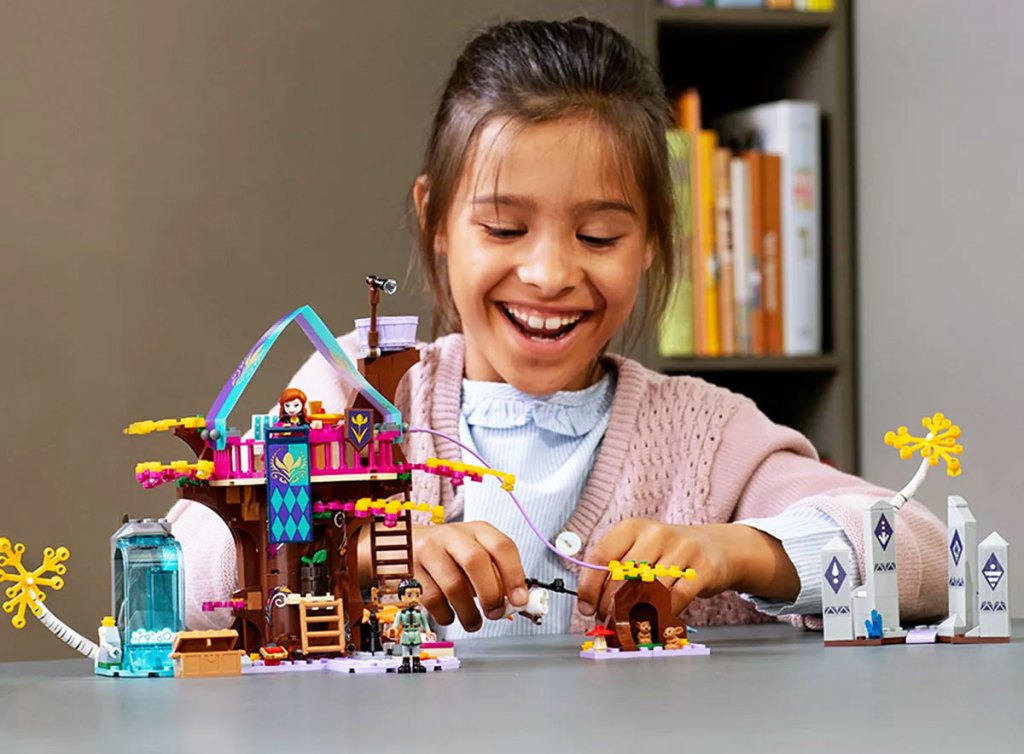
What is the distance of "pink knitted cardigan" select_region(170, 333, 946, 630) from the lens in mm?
1442

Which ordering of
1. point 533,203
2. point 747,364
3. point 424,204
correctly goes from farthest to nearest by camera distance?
point 747,364
point 424,204
point 533,203

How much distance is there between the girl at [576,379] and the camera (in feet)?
3.97

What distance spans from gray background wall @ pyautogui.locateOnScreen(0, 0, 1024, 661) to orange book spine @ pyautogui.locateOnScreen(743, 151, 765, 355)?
17 cm

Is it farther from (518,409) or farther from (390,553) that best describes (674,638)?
(518,409)

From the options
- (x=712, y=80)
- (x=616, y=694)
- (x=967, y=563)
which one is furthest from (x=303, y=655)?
(x=712, y=80)

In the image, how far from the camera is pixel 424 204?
149cm

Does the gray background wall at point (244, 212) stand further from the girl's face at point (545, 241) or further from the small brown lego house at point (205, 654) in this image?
the small brown lego house at point (205, 654)

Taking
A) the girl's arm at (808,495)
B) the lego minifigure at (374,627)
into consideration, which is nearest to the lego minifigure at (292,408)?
the lego minifigure at (374,627)

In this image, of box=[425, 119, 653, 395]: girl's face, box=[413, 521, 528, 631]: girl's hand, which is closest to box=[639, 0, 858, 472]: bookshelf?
box=[425, 119, 653, 395]: girl's face

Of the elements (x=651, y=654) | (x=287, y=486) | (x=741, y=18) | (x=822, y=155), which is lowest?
(x=651, y=654)

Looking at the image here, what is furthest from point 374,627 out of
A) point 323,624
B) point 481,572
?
point 481,572

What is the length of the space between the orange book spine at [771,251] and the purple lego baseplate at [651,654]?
121 centimetres

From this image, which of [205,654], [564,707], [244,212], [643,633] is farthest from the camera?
[244,212]

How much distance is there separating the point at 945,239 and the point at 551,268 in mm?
872
